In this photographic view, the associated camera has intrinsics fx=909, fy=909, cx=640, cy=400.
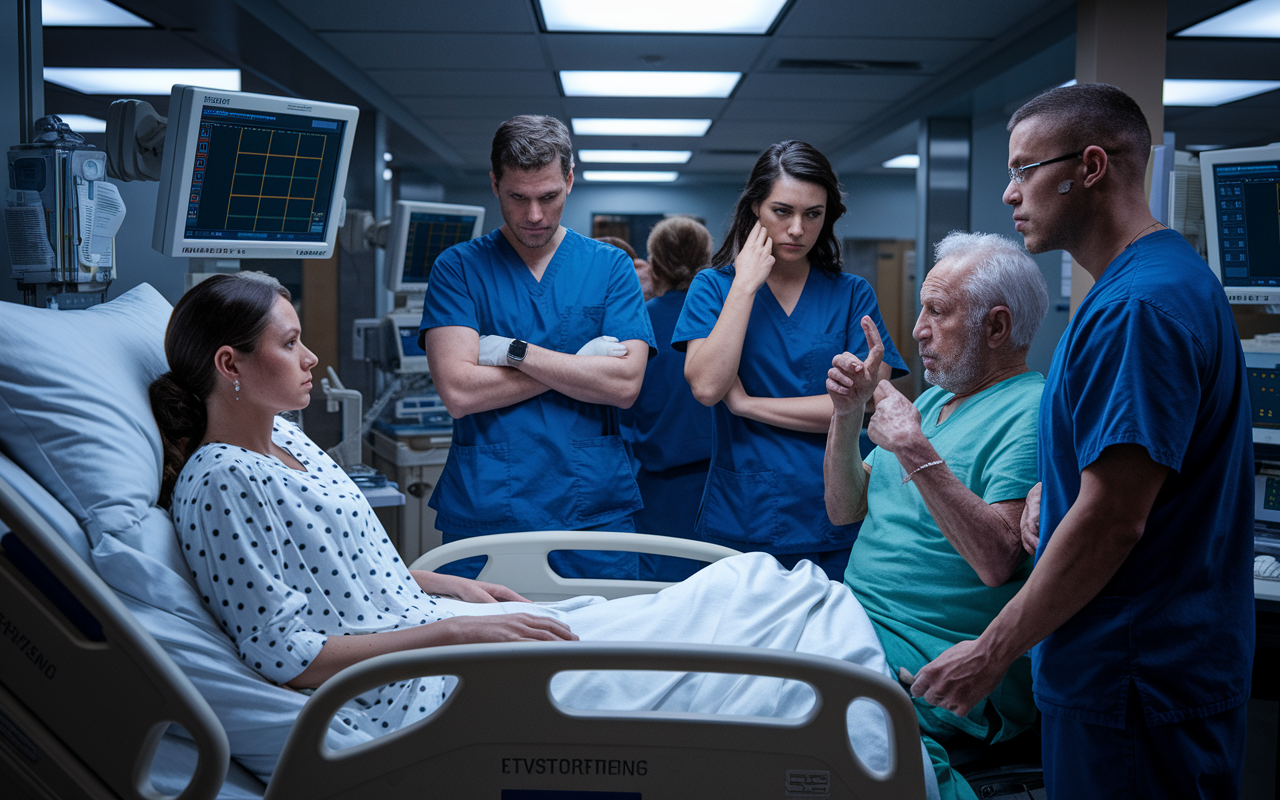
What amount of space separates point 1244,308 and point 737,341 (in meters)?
1.54

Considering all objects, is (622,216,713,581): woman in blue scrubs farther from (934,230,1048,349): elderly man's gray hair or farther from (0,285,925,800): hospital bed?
(0,285,925,800): hospital bed

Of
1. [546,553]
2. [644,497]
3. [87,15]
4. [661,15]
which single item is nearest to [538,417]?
[546,553]

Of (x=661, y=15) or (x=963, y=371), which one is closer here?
(x=963, y=371)

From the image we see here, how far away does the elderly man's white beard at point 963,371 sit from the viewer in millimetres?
1582

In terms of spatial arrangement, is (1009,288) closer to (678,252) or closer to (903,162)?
(678,252)

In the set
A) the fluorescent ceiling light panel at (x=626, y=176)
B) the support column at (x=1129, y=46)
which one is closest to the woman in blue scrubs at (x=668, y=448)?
the support column at (x=1129, y=46)

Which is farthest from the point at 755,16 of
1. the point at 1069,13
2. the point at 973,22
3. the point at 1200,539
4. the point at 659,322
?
the point at 1200,539

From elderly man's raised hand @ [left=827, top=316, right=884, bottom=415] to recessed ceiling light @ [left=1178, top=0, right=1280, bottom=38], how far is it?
11.9 feet

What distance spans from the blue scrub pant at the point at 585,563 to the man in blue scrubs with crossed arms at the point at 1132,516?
35.9 inches

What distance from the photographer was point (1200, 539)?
44.3 inches

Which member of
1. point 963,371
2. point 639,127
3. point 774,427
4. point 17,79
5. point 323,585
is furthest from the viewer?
point 639,127

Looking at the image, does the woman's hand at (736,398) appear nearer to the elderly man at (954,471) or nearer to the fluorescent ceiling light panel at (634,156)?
the elderly man at (954,471)

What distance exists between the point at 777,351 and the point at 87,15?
417 cm

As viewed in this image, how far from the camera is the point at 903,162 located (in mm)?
9273
